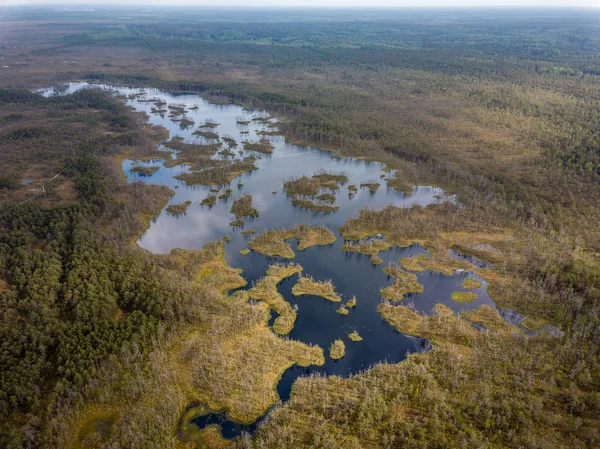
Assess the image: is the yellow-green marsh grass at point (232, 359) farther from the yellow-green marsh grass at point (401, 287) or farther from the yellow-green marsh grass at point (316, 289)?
the yellow-green marsh grass at point (401, 287)

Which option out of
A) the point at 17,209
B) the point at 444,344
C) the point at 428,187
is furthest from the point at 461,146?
the point at 17,209

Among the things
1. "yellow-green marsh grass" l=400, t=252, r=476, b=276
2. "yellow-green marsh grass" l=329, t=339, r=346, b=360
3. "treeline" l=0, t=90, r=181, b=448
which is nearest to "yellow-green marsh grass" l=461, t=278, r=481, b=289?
"yellow-green marsh grass" l=400, t=252, r=476, b=276

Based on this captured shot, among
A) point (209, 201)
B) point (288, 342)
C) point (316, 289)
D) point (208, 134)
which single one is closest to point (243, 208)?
point (209, 201)

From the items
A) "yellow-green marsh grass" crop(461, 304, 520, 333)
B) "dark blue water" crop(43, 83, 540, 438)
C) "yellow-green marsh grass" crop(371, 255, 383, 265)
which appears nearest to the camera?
"dark blue water" crop(43, 83, 540, 438)

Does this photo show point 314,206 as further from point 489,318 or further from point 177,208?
point 489,318

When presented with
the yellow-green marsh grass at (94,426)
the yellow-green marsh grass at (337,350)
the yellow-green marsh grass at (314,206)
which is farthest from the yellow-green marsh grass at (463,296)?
the yellow-green marsh grass at (94,426)

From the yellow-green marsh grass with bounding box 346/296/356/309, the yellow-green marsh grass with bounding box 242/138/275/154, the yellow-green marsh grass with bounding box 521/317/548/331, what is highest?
the yellow-green marsh grass with bounding box 242/138/275/154

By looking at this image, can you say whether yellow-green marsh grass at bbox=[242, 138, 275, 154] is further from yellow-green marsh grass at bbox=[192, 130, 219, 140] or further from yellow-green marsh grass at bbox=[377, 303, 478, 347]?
yellow-green marsh grass at bbox=[377, 303, 478, 347]
